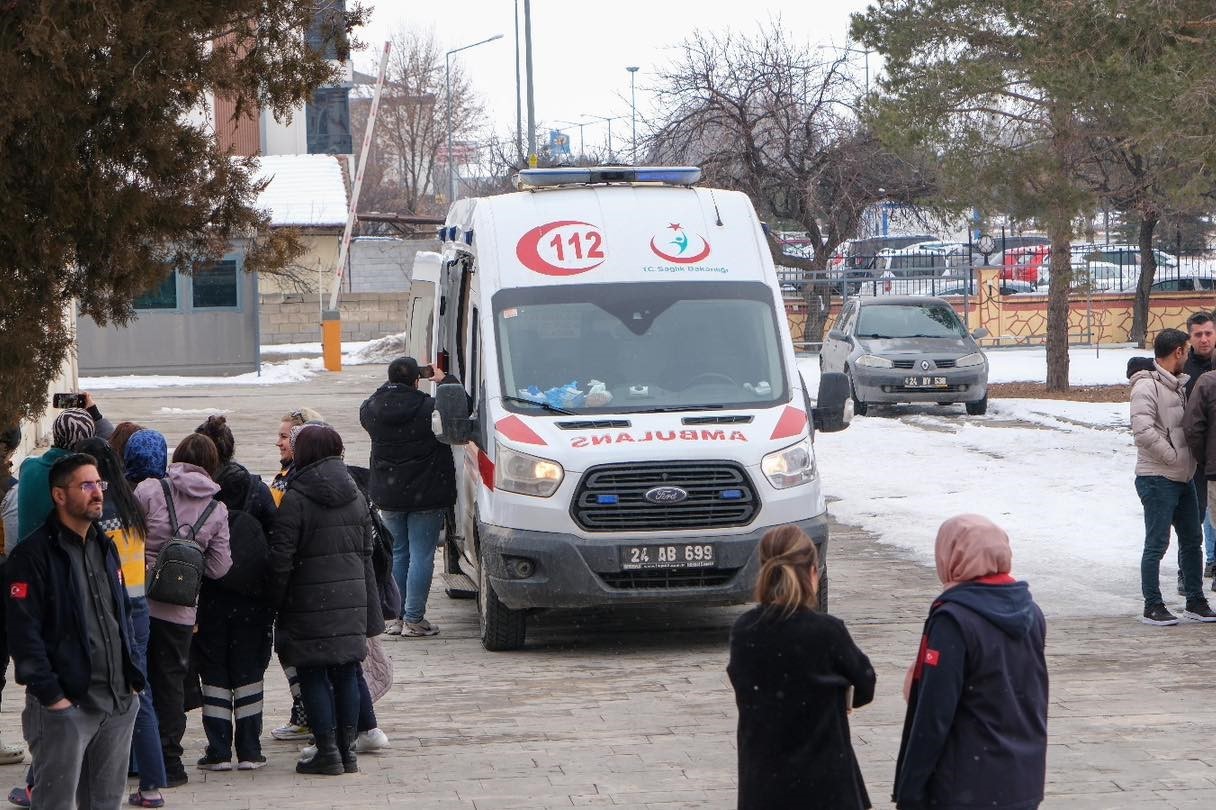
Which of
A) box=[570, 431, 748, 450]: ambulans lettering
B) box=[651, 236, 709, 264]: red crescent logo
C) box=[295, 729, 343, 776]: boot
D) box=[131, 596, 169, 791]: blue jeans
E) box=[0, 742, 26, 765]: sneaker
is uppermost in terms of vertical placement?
box=[651, 236, 709, 264]: red crescent logo

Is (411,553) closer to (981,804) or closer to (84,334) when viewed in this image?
(981,804)

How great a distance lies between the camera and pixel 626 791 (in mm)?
6664

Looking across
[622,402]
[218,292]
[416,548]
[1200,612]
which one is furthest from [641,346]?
[218,292]

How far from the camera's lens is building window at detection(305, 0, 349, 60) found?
28.8 ft

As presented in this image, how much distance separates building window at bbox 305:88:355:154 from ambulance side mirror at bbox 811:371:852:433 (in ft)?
175

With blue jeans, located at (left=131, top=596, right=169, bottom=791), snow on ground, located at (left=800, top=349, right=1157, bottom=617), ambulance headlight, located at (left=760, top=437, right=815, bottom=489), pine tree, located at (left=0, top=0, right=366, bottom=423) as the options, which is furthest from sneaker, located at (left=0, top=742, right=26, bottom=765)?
snow on ground, located at (left=800, top=349, right=1157, bottom=617)

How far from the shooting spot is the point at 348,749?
716cm

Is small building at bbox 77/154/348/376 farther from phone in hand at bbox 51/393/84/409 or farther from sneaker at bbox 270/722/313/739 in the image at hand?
sneaker at bbox 270/722/313/739

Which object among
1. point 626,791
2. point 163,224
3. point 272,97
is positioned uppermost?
point 272,97

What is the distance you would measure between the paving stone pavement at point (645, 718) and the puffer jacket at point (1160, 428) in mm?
986

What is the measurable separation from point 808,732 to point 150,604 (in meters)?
3.29

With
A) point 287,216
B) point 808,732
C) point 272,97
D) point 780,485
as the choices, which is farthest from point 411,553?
point 287,216

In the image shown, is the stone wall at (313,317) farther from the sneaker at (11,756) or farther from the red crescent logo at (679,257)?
the sneaker at (11,756)

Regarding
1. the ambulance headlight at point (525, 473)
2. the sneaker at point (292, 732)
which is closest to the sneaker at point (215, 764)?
the sneaker at point (292, 732)
